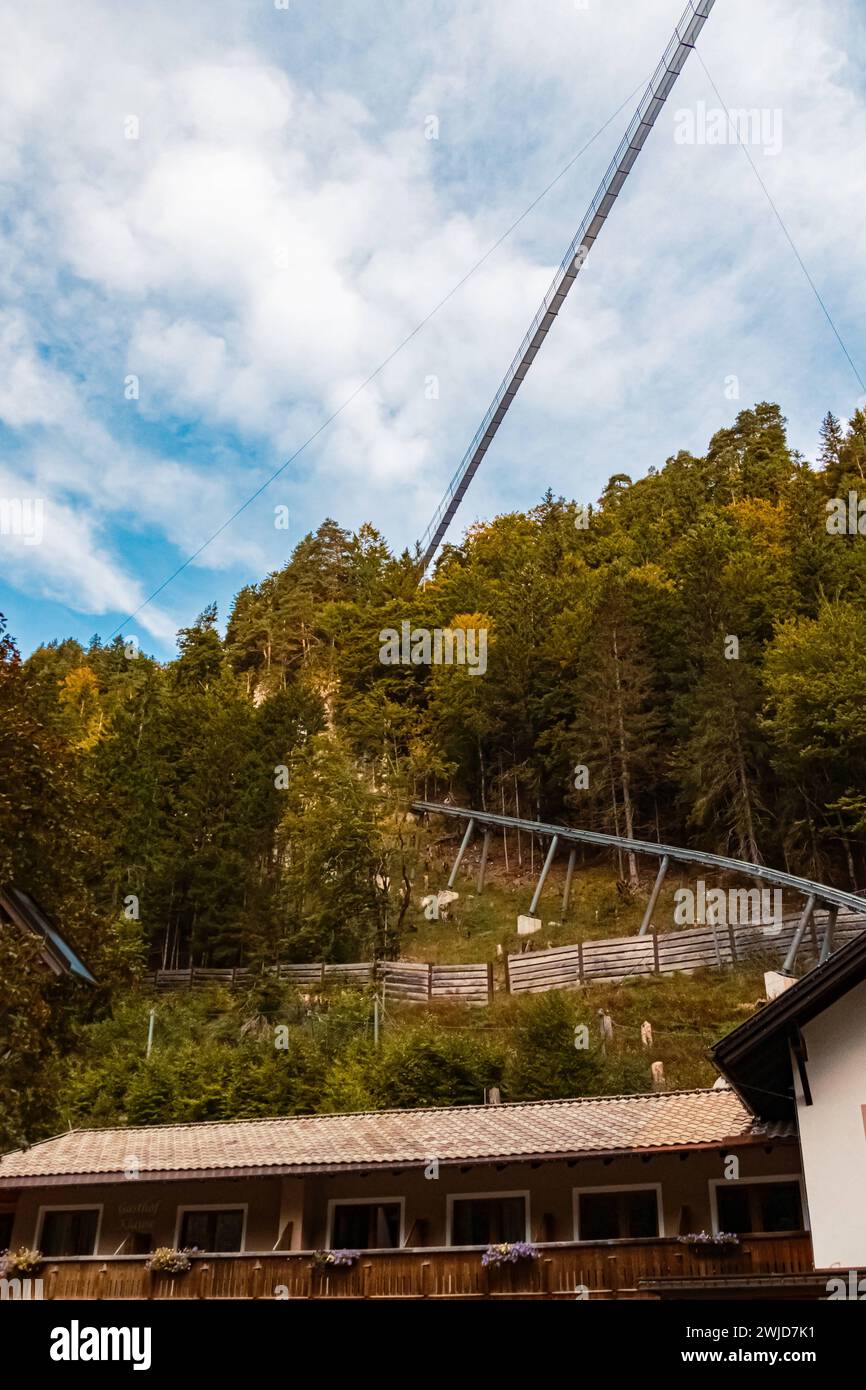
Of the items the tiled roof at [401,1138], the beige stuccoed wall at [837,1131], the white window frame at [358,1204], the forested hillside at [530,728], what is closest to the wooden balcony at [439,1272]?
the beige stuccoed wall at [837,1131]

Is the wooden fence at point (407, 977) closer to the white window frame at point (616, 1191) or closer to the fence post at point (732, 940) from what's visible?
the fence post at point (732, 940)

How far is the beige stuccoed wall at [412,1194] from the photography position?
1847 centimetres

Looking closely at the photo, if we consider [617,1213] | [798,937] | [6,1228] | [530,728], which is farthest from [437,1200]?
[530,728]

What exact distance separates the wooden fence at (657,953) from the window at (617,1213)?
705 inches

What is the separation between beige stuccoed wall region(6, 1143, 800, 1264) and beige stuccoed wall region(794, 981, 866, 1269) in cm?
244

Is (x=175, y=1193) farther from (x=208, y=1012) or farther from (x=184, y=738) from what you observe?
(x=184, y=738)

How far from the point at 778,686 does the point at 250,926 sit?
2233cm

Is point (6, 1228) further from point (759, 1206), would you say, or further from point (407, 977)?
point (407, 977)

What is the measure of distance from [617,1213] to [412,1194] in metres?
3.68

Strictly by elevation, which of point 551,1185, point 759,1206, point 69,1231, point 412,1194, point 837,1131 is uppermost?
point 837,1131

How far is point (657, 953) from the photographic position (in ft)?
123

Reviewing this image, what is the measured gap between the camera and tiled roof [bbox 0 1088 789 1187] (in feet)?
60.0

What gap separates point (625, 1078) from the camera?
28469 mm
